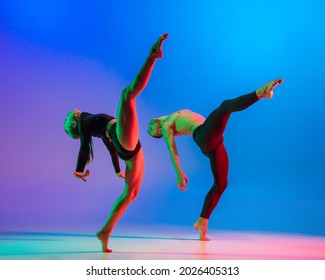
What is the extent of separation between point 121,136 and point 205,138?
1.36m

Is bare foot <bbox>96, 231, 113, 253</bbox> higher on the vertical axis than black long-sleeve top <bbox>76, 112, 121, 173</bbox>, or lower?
lower

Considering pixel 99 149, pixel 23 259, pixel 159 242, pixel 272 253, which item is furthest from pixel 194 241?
pixel 99 149

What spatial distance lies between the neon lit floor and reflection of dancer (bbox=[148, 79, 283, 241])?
0.45m

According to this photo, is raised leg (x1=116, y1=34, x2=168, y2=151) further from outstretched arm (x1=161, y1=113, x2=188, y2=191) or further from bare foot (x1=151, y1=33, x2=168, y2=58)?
outstretched arm (x1=161, y1=113, x2=188, y2=191)

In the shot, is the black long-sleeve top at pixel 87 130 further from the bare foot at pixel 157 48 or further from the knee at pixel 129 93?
the bare foot at pixel 157 48

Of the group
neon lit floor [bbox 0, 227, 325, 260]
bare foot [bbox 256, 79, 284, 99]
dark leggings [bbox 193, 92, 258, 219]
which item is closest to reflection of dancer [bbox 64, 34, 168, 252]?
neon lit floor [bbox 0, 227, 325, 260]

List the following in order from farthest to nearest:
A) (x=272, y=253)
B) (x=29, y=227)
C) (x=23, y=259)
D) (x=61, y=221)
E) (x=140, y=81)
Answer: (x=61, y=221) → (x=29, y=227) → (x=272, y=253) → (x=23, y=259) → (x=140, y=81)

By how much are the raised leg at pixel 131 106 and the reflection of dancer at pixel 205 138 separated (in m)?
1.01

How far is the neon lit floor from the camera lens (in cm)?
482

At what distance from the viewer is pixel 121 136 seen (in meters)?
4.72

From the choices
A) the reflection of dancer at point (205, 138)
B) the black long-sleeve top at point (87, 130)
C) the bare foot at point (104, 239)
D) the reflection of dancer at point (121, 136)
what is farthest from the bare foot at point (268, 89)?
the bare foot at point (104, 239)

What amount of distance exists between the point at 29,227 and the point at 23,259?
2190 millimetres
